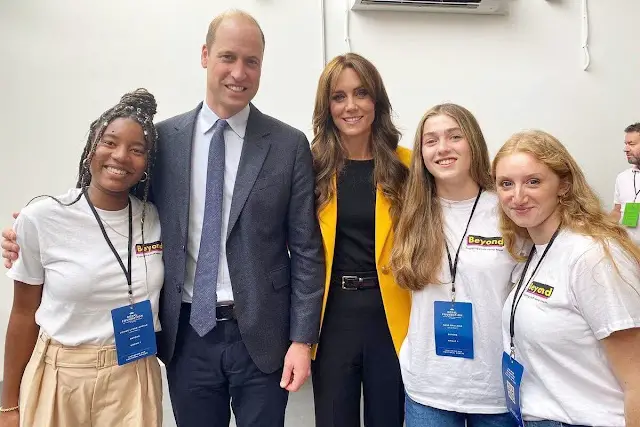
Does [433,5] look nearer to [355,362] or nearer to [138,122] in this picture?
[138,122]

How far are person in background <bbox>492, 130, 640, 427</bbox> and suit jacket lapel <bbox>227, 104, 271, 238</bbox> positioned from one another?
0.79m

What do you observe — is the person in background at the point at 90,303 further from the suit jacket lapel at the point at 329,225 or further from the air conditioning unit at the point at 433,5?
the air conditioning unit at the point at 433,5

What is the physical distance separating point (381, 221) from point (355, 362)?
0.56 metres

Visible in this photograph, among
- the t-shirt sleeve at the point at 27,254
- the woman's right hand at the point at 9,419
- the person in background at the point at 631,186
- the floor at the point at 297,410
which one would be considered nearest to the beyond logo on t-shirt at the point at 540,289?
the t-shirt sleeve at the point at 27,254

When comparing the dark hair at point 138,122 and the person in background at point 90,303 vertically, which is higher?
the dark hair at point 138,122

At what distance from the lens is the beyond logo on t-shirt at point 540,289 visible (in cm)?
111

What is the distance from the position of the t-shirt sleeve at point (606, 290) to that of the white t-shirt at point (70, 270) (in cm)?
130

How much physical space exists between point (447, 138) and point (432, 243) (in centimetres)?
38

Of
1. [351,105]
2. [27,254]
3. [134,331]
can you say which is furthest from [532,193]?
[27,254]

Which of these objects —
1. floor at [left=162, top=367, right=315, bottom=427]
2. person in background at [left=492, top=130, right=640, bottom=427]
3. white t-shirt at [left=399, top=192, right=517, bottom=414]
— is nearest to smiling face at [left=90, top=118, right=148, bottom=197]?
white t-shirt at [left=399, top=192, right=517, bottom=414]

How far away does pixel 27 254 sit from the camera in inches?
49.7

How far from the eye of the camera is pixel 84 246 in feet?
4.20

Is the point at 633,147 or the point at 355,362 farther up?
the point at 633,147

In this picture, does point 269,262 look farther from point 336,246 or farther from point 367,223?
point 367,223
